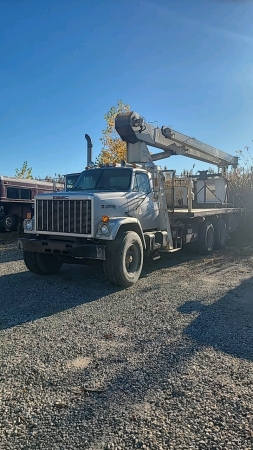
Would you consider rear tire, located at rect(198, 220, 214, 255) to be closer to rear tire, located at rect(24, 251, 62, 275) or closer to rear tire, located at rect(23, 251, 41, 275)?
rear tire, located at rect(24, 251, 62, 275)

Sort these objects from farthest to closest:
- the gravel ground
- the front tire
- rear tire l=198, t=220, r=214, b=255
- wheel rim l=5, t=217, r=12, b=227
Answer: wheel rim l=5, t=217, r=12, b=227, rear tire l=198, t=220, r=214, b=255, the front tire, the gravel ground

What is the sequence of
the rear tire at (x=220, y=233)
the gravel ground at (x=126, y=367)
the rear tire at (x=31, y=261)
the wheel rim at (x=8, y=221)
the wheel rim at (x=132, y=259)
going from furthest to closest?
the wheel rim at (x=8, y=221) → the rear tire at (x=220, y=233) → the rear tire at (x=31, y=261) → the wheel rim at (x=132, y=259) → the gravel ground at (x=126, y=367)

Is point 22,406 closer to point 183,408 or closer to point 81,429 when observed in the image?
point 81,429

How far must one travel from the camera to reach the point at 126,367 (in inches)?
135

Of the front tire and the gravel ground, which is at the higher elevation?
the front tire

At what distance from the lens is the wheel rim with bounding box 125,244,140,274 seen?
6.65m

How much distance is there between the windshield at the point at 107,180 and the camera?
7.38 m

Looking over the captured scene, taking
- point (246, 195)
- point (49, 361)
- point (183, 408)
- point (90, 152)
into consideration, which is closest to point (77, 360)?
point (49, 361)

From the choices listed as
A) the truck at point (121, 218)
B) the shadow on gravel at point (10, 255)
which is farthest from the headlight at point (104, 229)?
the shadow on gravel at point (10, 255)

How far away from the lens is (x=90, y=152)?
14.0 metres

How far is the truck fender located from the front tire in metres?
0.20

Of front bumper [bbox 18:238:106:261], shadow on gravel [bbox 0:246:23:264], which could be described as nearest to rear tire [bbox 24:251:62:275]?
front bumper [bbox 18:238:106:261]

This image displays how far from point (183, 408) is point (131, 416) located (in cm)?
44

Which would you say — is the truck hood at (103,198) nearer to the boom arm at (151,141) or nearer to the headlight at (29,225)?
the headlight at (29,225)
